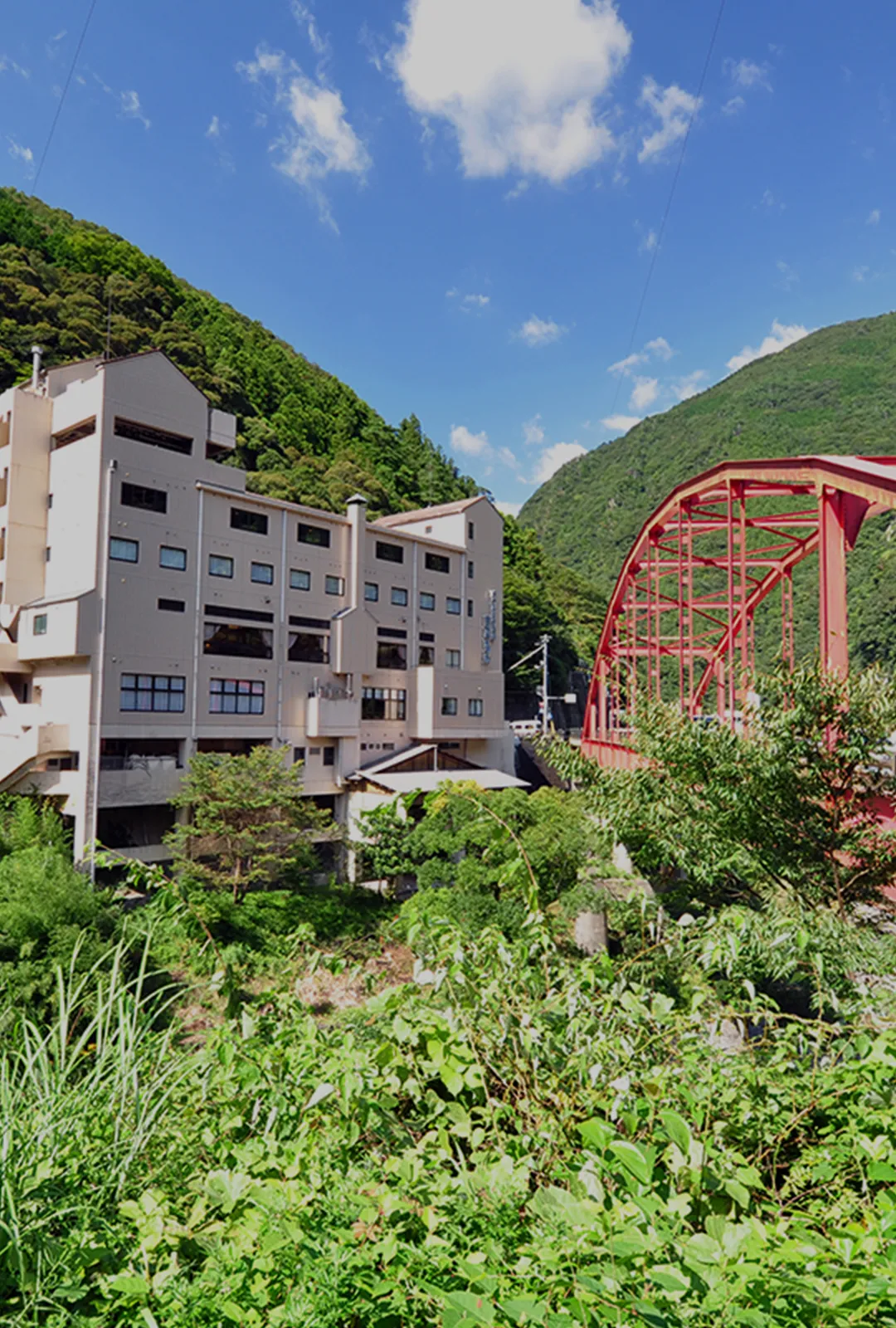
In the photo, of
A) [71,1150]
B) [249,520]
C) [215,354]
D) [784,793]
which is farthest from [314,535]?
[215,354]

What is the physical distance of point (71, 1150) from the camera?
238 cm

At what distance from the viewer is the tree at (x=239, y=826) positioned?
1920cm

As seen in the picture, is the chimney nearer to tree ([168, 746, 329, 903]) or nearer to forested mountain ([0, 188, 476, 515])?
tree ([168, 746, 329, 903])

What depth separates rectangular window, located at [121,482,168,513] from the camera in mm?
20594

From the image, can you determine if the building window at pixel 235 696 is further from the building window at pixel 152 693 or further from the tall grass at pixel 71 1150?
the tall grass at pixel 71 1150

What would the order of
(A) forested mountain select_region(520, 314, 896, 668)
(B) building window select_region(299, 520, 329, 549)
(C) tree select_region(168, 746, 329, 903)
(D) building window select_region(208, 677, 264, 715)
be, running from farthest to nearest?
1. (A) forested mountain select_region(520, 314, 896, 668)
2. (B) building window select_region(299, 520, 329, 549)
3. (D) building window select_region(208, 677, 264, 715)
4. (C) tree select_region(168, 746, 329, 903)

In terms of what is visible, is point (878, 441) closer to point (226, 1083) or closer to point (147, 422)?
point (147, 422)

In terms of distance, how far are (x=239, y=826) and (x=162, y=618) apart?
21.9 ft

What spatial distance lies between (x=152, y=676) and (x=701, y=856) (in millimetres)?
17952

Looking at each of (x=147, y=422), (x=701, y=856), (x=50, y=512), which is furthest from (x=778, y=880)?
(x=50, y=512)

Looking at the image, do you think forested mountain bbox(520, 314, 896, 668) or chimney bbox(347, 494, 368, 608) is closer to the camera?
chimney bbox(347, 494, 368, 608)

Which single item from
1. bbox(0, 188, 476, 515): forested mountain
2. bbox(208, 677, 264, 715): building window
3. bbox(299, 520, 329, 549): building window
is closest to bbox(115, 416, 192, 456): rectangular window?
bbox(299, 520, 329, 549): building window

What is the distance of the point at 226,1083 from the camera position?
2.60 m

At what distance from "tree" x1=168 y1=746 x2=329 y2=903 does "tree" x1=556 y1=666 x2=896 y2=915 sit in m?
14.1
